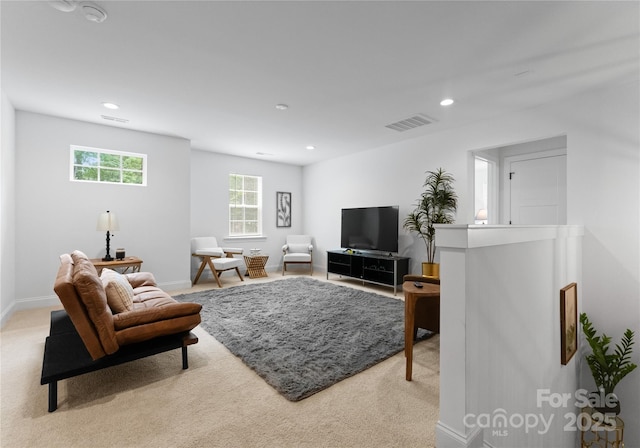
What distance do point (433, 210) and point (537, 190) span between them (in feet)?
5.08

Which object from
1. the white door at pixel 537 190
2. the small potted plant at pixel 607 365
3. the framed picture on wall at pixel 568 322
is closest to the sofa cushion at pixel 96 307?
the framed picture on wall at pixel 568 322

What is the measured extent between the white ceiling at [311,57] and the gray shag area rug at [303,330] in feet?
8.67

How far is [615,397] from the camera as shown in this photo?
3.12 meters

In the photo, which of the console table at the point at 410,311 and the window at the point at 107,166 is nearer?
the console table at the point at 410,311

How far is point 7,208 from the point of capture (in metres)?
3.72

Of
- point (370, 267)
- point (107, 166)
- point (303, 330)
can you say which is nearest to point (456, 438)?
point (303, 330)

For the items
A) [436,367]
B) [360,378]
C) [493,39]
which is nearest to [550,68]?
[493,39]

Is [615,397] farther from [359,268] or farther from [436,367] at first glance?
[359,268]

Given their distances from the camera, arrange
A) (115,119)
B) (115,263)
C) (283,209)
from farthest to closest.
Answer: (283,209) → (115,119) → (115,263)

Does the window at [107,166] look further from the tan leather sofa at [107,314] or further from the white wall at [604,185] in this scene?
the white wall at [604,185]

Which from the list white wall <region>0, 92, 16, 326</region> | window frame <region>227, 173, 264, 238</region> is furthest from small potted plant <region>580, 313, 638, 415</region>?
white wall <region>0, 92, 16, 326</region>

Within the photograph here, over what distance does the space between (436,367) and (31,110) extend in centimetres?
577

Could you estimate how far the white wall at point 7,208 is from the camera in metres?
3.49

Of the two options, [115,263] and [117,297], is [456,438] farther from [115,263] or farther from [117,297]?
[115,263]
